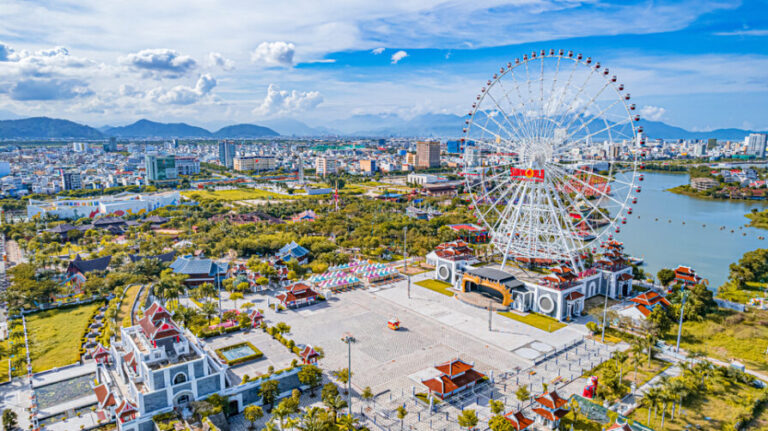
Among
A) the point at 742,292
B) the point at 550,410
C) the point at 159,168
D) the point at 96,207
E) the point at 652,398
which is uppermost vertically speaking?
the point at 159,168

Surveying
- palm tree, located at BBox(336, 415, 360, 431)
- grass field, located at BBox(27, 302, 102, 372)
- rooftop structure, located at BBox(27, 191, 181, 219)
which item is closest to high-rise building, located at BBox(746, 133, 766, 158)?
rooftop structure, located at BBox(27, 191, 181, 219)

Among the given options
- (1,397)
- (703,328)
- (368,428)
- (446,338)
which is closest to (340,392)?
(368,428)

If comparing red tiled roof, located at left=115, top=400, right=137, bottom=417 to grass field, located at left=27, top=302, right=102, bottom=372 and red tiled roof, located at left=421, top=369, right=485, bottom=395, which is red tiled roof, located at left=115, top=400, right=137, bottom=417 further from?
red tiled roof, located at left=421, top=369, right=485, bottom=395

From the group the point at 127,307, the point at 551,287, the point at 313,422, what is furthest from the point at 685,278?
the point at 127,307

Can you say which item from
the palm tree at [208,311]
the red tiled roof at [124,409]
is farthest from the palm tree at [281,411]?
the palm tree at [208,311]

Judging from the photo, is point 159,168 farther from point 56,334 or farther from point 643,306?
point 643,306

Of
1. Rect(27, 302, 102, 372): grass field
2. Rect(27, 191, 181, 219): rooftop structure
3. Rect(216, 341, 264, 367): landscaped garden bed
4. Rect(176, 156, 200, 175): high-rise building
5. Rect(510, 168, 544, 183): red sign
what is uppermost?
Rect(510, 168, 544, 183): red sign

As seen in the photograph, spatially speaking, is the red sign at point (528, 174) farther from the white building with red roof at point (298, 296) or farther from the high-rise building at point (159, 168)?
the high-rise building at point (159, 168)
